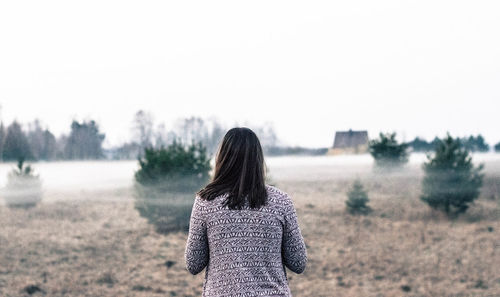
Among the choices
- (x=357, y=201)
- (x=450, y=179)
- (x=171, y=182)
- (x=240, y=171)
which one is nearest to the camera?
(x=240, y=171)

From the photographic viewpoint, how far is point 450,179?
13.8m

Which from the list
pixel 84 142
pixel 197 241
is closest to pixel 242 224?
pixel 197 241

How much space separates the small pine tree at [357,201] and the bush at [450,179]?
1.68m

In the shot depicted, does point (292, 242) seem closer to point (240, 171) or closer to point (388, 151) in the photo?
point (240, 171)

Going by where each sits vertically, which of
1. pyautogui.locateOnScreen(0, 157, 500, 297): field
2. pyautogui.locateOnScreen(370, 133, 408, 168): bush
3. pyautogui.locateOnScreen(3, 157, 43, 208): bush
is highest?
pyautogui.locateOnScreen(370, 133, 408, 168): bush

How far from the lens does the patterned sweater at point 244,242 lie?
5.80 ft

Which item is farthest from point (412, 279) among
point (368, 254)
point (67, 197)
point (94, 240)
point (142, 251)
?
point (67, 197)

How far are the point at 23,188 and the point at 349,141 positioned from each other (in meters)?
9.72

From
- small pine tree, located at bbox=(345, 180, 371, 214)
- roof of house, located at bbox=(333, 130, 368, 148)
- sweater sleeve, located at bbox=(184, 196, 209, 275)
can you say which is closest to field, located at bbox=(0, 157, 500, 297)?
small pine tree, located at bbox=(345, 180, 371, 214)

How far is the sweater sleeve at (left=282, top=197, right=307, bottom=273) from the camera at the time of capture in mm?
1808

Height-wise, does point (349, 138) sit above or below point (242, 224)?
above

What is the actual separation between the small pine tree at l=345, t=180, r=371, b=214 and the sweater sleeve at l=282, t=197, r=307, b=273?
13070 mm

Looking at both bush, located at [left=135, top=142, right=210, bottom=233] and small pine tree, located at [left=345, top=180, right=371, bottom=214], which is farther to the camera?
small pine tree, located at [left=345, top=180, right=371, bottom=214]

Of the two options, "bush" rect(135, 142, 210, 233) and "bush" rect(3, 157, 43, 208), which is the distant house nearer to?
"bush" rect(135, 142, 210, 233)
